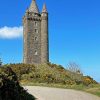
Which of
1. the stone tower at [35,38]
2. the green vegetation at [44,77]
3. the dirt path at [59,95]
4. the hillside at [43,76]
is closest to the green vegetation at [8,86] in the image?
the dirt path at [59,95]

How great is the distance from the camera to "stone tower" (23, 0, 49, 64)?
68.3 meters

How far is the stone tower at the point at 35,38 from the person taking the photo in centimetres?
6831

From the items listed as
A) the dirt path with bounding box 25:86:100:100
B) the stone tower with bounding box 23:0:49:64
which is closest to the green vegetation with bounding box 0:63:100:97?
the dirt path with bounding box 25:86:100:100

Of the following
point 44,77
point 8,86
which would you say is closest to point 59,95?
point 8,86

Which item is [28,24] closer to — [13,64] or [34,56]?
[34,56]

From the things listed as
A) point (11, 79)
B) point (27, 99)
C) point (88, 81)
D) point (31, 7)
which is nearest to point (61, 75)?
point (88, 81)

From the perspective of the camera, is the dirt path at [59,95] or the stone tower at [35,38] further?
the stone tower at [35,38]

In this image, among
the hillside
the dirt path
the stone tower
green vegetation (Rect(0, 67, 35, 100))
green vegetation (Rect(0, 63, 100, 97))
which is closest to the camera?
green vegetation (Rect(0, 67, 35, 100))

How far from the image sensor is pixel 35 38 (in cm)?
6944

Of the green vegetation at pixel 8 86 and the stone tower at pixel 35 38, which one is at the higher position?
the stone tower at pixel 35 38

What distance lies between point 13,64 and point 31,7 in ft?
95.4

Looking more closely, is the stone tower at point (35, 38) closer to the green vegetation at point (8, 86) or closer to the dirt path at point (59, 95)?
the dirt path at point (59, 95)

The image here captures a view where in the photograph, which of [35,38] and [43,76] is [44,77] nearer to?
[43,76]

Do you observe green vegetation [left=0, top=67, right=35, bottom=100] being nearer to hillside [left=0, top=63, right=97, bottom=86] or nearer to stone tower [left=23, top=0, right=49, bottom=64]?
hillside [left=0, top=63, right=97, bottom=86]
